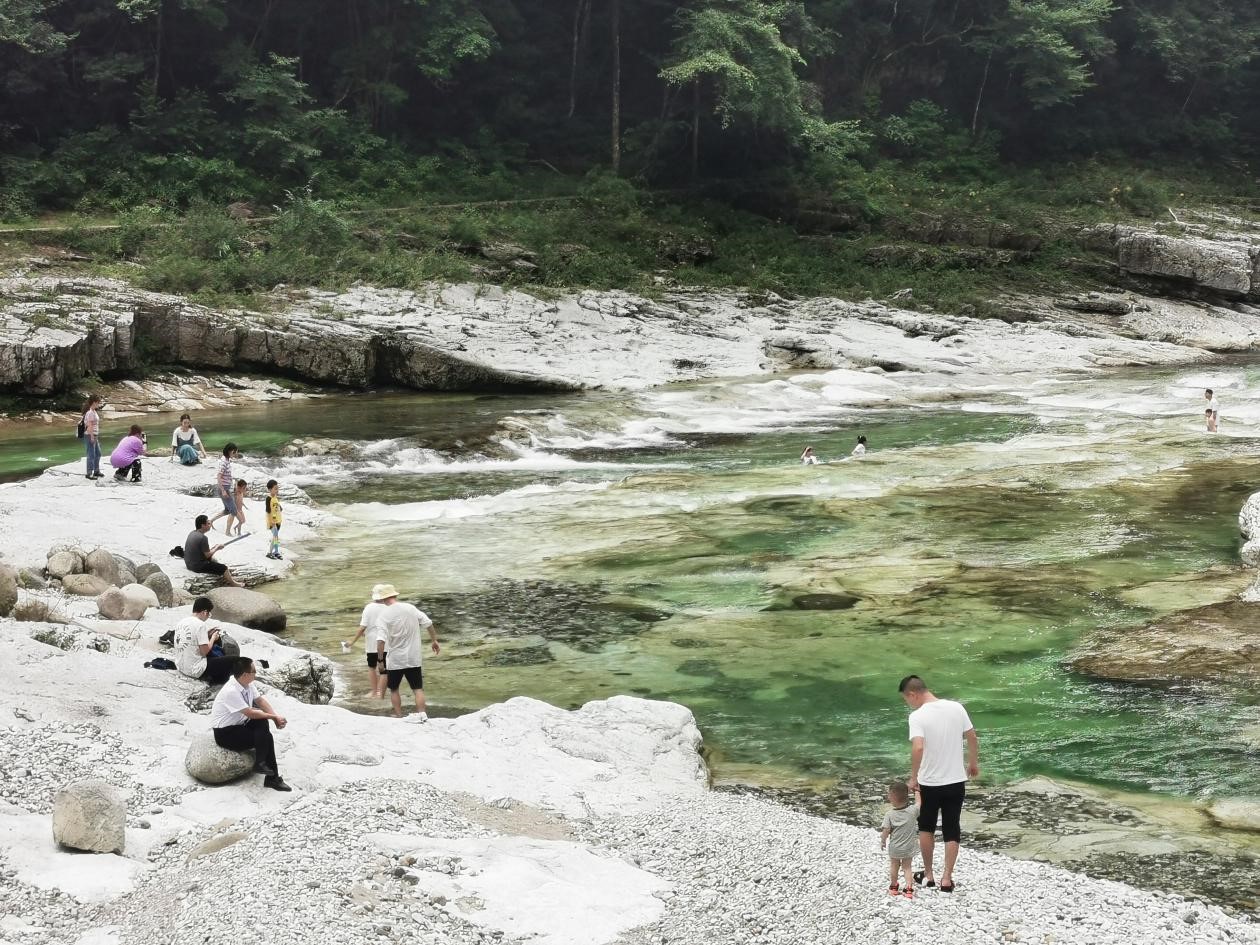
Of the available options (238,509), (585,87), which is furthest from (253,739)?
(585,87)

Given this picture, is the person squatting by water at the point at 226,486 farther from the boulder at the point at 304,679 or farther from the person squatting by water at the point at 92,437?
the boulder at the point at 304,679

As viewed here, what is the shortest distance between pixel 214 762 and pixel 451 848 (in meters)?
2.40

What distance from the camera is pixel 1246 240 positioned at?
5431cm

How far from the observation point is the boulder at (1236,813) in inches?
408

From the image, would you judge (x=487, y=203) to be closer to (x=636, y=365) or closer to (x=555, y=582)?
(x=636, y=365)

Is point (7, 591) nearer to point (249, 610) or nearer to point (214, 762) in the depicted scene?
point (249, 610)

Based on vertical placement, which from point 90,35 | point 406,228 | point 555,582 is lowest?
point 555,582

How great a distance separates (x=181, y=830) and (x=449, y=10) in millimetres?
50425

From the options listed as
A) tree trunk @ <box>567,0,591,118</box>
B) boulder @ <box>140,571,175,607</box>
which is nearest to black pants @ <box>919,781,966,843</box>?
boulder @ <box>140,571,175,607</box>

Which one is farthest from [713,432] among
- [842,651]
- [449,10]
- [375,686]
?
[449,10]

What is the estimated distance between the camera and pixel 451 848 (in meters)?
9.10

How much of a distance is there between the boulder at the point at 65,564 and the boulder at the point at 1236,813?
48.7ft

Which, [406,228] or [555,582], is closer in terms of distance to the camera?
[555,582]

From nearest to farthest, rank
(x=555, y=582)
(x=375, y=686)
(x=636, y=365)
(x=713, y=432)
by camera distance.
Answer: (x=375, y=686) → (x=555, y=582) → (x=713, y=432) → (x=636, y=365)
